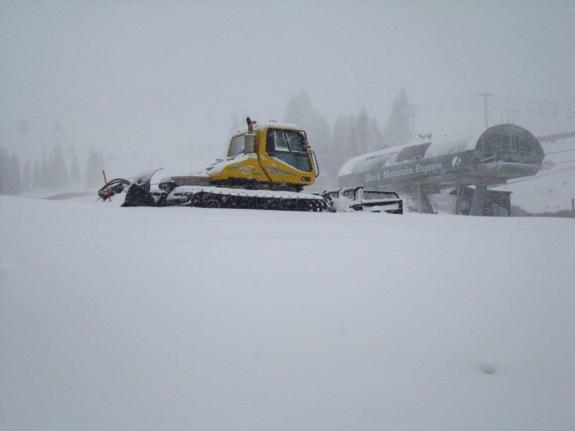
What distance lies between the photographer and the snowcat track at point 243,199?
9.82 metres

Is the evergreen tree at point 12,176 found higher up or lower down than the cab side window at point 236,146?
higher up

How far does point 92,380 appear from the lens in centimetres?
259

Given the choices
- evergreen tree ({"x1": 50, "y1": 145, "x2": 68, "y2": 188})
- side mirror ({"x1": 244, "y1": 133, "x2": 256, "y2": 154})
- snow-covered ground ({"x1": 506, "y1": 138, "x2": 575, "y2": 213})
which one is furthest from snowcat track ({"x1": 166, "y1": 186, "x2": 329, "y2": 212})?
evergreen tree ({"x1": 50, "y1": 145, "x2": 68, "y2": 188})

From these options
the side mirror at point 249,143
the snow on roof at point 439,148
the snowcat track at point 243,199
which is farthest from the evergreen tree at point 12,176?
the side mirror at point 249,143

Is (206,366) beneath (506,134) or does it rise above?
beneath

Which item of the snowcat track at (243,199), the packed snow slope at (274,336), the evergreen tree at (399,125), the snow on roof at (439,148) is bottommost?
the packed snow slope at (274,336)

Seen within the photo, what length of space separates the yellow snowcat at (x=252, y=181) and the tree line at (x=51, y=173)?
78351mm

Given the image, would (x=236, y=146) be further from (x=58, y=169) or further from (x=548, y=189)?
(x=58, y=169)

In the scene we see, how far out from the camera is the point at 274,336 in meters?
3.04

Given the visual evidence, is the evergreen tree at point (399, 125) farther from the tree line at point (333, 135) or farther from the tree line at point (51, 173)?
the tree line at point (51, 173)

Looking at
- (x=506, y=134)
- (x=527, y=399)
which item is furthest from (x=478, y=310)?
(x=506, y=134)

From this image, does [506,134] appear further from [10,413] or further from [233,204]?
[10,413]

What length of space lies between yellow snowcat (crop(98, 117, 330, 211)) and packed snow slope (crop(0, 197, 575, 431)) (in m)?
5.12

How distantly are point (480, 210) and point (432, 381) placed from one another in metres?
25.4
